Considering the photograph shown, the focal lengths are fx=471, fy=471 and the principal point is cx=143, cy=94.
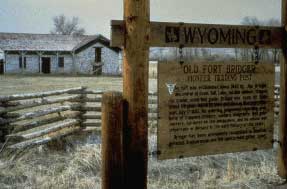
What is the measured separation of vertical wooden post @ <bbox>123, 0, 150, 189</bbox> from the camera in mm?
Result: 3762

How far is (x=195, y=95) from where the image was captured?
426cm

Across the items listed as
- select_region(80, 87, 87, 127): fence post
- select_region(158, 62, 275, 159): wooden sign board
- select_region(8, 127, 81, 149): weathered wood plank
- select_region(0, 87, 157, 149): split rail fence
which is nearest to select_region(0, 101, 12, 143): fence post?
select_region(0, 87, 157, 149): split rail fence

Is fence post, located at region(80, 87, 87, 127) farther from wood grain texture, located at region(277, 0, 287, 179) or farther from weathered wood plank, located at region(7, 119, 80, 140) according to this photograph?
wood grain texture, located at region(277, 0, 287, 179)

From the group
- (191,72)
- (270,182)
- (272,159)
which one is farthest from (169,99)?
(272,159)

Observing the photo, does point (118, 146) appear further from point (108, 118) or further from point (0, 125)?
point (0, 125)

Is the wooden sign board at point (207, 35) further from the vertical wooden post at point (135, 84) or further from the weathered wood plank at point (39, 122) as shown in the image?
the weathered wood plank at point (39, 122)

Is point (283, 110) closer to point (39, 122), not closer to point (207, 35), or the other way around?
point (207, 35)

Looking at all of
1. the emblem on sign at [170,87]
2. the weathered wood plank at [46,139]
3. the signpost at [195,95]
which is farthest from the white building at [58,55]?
the emblem on sign at [170,87]

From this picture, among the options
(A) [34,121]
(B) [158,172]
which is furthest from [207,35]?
(A) [34,121]

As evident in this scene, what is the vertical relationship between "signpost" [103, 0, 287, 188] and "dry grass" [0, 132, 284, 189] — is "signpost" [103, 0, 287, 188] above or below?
above

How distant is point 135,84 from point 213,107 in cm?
96

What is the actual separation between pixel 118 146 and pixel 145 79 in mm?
581

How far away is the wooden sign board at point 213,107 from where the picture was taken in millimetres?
4172

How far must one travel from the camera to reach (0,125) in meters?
8.62
